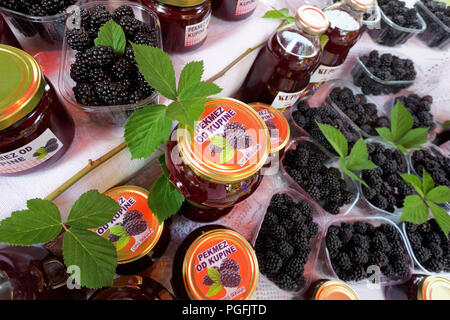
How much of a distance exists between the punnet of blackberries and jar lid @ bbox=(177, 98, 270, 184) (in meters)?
0.16

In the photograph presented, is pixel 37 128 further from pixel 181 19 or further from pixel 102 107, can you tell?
pixel 181 19

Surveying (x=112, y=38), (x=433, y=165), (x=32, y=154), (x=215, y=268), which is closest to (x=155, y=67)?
(x=112, y=38)

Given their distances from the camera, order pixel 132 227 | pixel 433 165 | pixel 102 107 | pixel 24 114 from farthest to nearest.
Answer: pixel 433 165, pixel 132 227, pixel 102 107, pixel 24 114

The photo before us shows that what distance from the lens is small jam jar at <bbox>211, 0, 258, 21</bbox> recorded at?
0.90m

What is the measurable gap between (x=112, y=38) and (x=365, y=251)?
1.05 meters

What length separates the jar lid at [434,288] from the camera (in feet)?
3.07

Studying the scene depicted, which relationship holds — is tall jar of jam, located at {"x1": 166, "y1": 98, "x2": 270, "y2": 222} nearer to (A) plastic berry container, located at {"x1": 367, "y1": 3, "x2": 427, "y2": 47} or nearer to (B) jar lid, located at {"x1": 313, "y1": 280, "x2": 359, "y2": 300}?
(B) jar lid, located at {"x1": 313, "y1": 280, "x2": 359, "y2": 300}

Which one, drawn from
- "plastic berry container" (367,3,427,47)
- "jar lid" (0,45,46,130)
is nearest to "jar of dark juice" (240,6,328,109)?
"jar lid" (0,45,46,130)

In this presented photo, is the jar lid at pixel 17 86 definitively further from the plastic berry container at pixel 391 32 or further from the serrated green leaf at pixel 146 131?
the plastic berry container at pixel 391 32

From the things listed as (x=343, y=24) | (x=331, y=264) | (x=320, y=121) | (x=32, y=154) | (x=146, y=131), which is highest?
(x=343, y=24)

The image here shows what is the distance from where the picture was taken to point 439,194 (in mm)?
972

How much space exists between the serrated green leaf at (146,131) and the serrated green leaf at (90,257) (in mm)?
180

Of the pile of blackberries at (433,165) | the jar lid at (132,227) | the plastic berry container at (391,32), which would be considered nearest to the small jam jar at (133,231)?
the jar lid at (132,227)

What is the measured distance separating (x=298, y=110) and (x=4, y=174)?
1.04m
